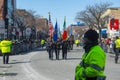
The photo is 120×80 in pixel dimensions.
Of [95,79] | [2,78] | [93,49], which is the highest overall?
[93,49]

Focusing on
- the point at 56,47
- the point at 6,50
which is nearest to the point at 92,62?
the point at 6,50

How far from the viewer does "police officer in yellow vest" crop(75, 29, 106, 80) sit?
21.1ft

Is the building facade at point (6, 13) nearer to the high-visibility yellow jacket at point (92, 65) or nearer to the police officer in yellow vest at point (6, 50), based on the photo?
the police officer in yellow vest at point (6, 50)

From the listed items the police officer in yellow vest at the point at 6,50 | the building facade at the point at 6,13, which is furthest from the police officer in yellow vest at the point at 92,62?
the building facade at the point at 6,13

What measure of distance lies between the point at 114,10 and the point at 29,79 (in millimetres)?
93627

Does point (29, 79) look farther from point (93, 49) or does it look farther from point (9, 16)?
point (9, 16)

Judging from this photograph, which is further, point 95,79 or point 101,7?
point 101,7

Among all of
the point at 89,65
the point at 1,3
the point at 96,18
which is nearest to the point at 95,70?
the point at 89,65

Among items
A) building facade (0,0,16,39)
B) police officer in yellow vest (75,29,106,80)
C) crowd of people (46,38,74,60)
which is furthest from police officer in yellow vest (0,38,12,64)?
building facade (0,0,16,39)

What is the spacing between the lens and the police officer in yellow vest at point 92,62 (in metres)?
6.43

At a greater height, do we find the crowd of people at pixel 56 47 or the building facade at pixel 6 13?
the building facade at pixel 6 13

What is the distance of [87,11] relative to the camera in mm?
106812

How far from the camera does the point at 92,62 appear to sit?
6.46 meters

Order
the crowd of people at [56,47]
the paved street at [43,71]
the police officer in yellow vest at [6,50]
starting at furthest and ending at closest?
the crowd of people at [56,47], the police officer in yellow vest at [6,50], the paved street at [43,71]
